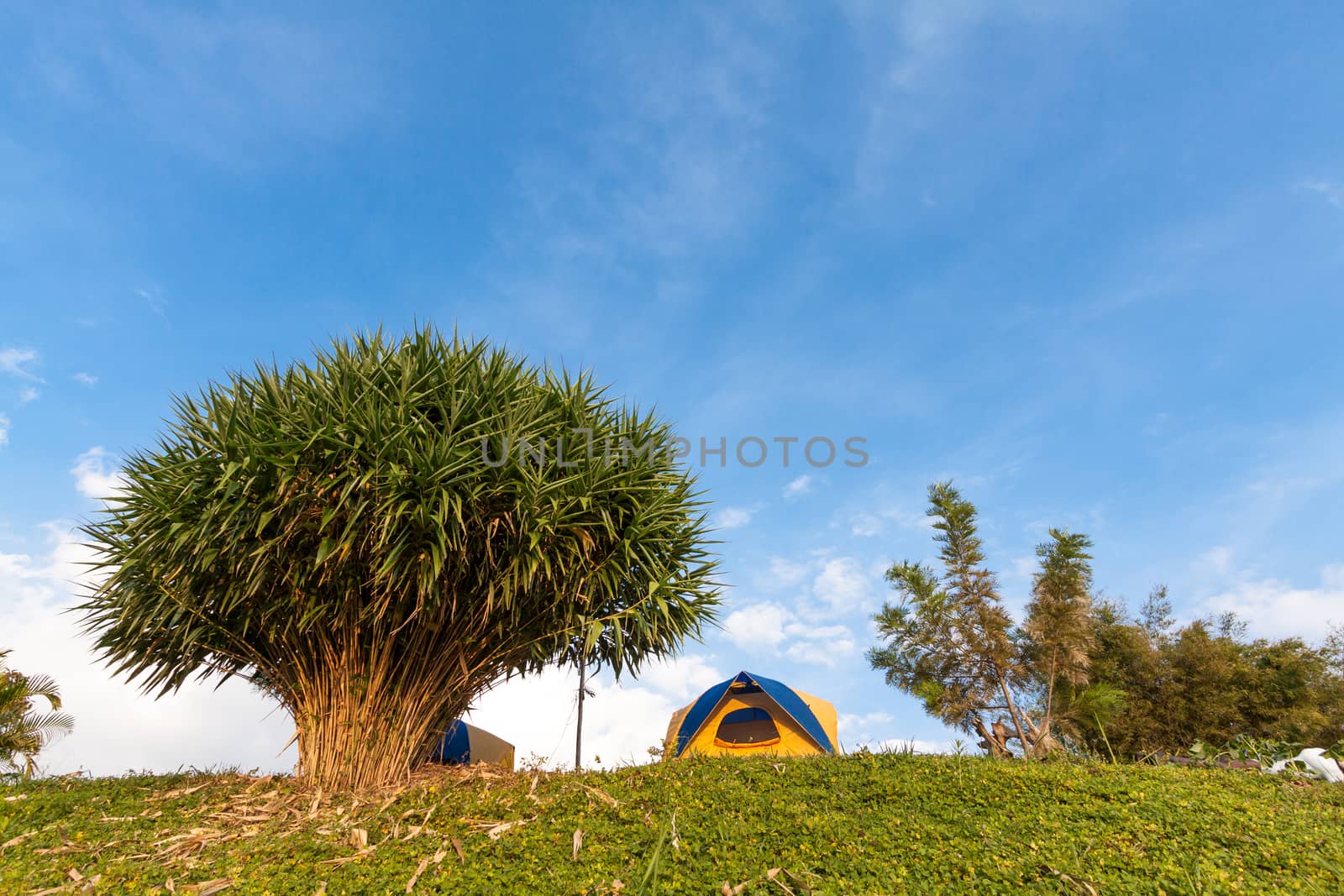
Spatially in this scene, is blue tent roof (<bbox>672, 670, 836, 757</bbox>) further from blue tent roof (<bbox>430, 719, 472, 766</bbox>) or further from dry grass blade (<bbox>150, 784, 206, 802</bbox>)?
dry grass blade (<bbox>150, 784, 206, 802</bbox>)

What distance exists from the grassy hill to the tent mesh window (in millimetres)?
7772

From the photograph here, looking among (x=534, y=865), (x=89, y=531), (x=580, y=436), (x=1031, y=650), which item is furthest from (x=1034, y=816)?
(x=1031, y=650)

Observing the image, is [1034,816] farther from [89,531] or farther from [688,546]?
[89,531]

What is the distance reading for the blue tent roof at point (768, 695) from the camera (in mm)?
14000

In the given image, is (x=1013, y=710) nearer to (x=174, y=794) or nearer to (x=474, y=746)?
(x=474, y=746)

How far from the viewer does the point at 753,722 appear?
14344 mm

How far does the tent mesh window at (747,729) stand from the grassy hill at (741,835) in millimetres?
7772

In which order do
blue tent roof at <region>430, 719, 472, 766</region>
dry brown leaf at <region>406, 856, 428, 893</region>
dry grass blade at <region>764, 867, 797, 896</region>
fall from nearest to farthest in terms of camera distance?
dry grass blade at <region>764, 867, 797, 896</region>
dry brown leaf at <region>406, 856, 428, 893</region>
blue tent roof at <region>430, 719, 472, 766</region>

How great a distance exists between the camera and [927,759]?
661cm

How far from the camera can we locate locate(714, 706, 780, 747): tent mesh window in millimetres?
14148

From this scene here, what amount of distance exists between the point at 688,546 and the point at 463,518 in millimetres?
3082

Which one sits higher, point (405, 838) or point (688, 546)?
point (688, 546)

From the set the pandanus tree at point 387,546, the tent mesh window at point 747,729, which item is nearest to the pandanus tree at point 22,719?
the pandanus tree at point 387,546

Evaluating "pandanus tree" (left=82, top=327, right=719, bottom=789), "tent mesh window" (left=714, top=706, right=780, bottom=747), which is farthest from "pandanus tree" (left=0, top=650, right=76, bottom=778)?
"tent mesh window" (left=714, top=706, right=780, bottom=747)
